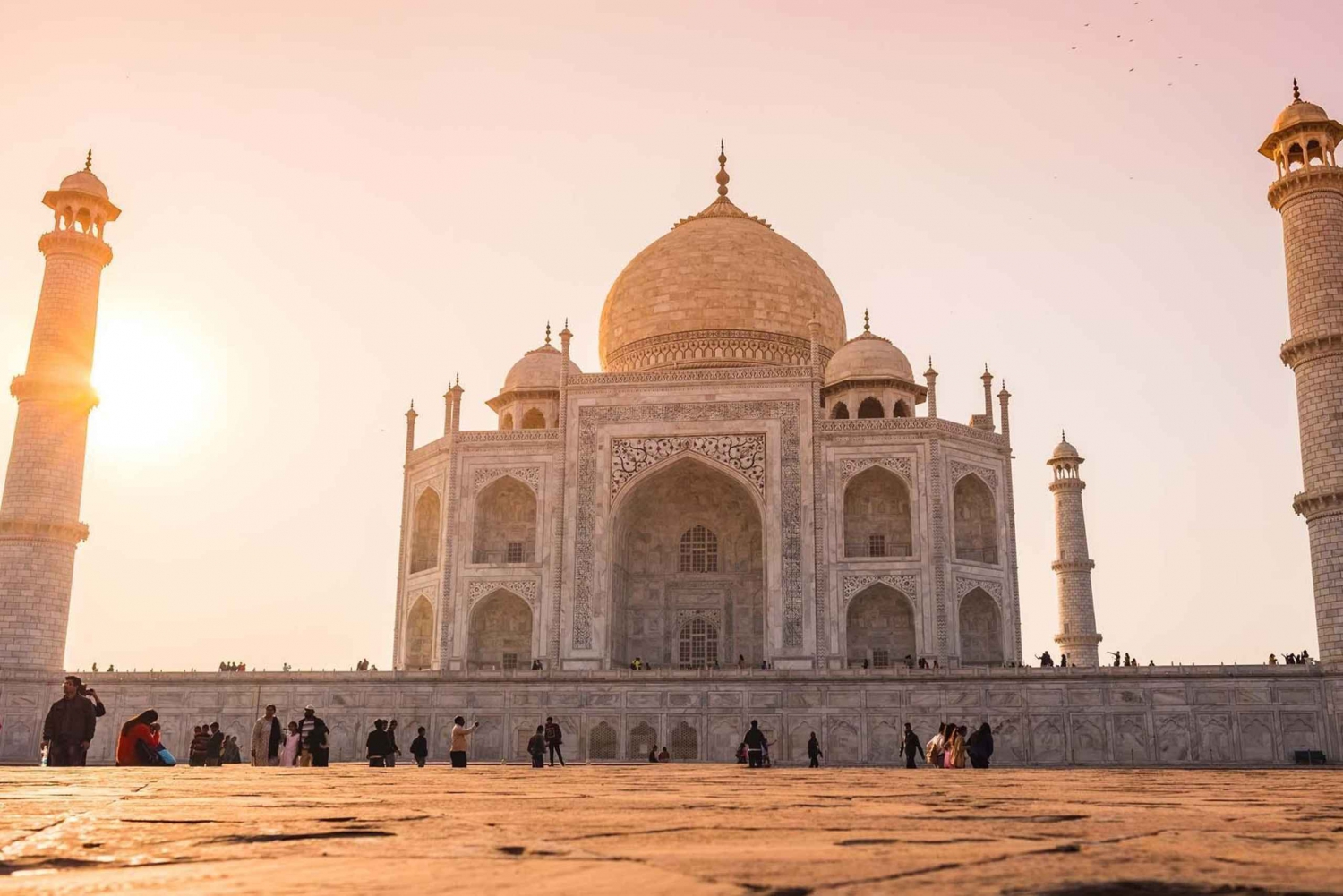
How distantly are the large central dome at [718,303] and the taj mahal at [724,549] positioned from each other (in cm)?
8

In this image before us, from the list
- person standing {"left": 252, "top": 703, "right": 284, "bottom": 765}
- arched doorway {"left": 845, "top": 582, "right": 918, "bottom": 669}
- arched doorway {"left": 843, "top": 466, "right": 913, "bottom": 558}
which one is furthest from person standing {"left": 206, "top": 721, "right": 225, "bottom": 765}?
arched doorway {"left": 843, "top": 466, "right": 913, "bottom": 558}

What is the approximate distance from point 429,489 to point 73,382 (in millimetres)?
8033

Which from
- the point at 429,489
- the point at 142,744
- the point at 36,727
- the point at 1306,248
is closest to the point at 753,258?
the point at 429,489

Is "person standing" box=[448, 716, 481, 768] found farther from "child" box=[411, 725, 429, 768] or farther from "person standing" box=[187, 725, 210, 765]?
"person standing" box=[187, 725, 210, 765]

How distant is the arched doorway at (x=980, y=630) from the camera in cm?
2441

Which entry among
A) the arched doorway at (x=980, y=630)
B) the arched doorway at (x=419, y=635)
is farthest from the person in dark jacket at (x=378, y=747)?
the arched doorway at (x=980, y=630)

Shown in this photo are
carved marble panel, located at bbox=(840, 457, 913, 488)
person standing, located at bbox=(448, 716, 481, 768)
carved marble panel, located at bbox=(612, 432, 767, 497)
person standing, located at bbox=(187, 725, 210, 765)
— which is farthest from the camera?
carved marble panel, located at bbox=(612, 432, 767, 497)

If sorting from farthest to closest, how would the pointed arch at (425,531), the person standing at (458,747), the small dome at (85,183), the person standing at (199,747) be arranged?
1. the pointed arch at (425,531)
2. the small dome at (85,183)
3. the person standing at (199,747)
4. the person standing at (458,747)

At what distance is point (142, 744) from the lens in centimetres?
1087

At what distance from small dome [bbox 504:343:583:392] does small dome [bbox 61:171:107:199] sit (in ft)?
32.0

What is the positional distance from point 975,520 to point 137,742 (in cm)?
1822

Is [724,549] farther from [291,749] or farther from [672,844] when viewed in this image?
[672,844]

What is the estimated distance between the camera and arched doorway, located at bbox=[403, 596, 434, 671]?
1029 inches

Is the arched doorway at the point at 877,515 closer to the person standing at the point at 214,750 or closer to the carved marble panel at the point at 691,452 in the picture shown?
the carved marble panel at the point at 691,452
